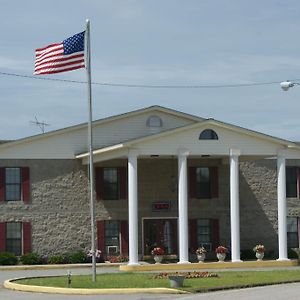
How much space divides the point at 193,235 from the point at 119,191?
4359 millimetres

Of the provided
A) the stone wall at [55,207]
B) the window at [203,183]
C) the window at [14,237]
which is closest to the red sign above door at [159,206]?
the window at [203,183]

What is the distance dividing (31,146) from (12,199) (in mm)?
2715

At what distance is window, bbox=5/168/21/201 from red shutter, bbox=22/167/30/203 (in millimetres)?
214

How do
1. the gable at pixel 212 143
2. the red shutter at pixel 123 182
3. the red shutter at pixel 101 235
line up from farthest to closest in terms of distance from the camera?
the red shutter at pixel 123 182
the red shutter at pixel 101 235
the gable at pixel 212 143

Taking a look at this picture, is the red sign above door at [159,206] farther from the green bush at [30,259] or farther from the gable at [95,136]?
the green bush at [30,259]

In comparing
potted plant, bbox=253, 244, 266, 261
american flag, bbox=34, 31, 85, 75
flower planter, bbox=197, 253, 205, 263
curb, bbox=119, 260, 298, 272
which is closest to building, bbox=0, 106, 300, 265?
curb, bbox=119, 260, 298, 272

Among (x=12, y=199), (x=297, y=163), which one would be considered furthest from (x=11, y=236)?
(x=297, y=163)

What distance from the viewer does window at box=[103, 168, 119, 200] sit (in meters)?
41.1

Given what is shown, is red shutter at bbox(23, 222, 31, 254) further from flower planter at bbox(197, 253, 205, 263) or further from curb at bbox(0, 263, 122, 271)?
flower planter at bbox(197, 253, 205, 263)

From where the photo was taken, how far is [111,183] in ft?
135

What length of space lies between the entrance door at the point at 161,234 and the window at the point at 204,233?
4.19ft

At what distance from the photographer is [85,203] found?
135 feet

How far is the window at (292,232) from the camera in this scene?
143 ft

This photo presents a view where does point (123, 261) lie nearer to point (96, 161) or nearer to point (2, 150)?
point (96, 161)
